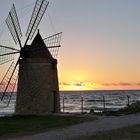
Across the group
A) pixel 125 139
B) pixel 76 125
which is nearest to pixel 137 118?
pixel 76 125

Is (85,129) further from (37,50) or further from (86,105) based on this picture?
(86,105)

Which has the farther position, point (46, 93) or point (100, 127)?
point (46, 93)

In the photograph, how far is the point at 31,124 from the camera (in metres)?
27.4

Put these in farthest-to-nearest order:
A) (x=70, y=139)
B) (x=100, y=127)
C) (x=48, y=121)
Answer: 1. (x=48, y=121)
2. (x=100, y=127)
3. (x=70, y=139)

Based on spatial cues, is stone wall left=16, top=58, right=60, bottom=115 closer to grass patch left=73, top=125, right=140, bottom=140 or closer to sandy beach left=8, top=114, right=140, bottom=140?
sandy beach left=8, top=114, right=140, bottom=140

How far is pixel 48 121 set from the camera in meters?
28.8

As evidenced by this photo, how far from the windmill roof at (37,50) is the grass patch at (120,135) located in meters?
12.3

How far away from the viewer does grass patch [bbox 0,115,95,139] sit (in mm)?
24328

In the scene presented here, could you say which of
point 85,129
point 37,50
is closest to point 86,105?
point 37,50

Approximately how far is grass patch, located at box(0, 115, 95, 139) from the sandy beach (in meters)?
1.01

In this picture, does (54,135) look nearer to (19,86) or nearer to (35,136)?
(35,136)

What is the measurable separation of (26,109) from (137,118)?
28.5ft

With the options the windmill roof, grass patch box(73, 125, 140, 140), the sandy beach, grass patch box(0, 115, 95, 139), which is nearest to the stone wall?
the windmill roof

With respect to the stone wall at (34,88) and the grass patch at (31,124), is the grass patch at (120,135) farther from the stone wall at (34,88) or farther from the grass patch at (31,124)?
the stone wall at (34,88)
